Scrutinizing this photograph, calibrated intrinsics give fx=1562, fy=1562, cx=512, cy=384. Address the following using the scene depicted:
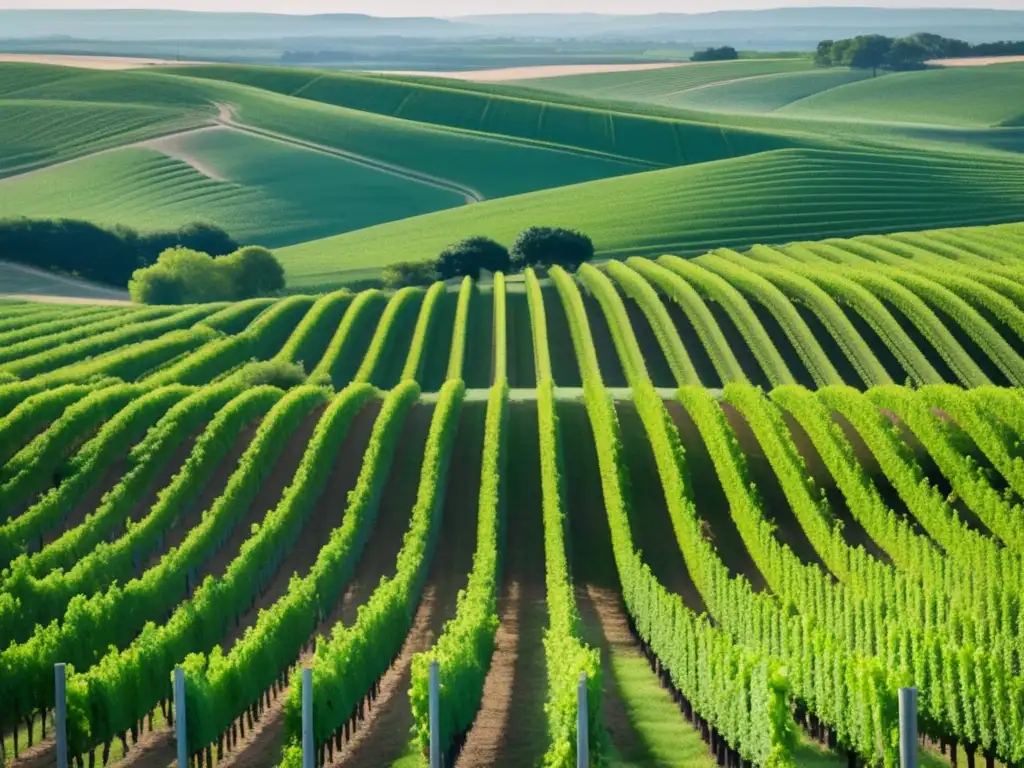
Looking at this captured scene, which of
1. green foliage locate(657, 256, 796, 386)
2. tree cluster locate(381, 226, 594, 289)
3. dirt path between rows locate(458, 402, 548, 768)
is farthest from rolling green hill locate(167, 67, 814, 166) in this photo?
dirt path between rows locate(458, 402, 548, 768)

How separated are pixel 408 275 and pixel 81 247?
94.6 ft

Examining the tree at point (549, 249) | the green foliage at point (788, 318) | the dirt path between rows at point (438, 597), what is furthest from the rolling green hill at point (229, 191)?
the dirt path between rows at point (438, 597)

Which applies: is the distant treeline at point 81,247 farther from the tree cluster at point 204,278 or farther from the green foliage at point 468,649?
the green foliage at point 468,649

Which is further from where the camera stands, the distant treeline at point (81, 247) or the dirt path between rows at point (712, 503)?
the distant treeline at point (81, 247)

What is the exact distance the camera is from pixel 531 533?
4362 cm

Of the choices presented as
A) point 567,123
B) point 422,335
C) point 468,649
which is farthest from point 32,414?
point 567,123

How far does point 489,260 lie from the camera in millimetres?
98438

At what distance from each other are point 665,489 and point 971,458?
27.7 ft

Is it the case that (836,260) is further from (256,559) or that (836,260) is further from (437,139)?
(437,139)

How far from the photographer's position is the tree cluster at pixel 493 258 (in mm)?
97938

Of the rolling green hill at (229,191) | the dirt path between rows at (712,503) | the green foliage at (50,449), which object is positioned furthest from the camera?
the rolling green hill at (229,191)

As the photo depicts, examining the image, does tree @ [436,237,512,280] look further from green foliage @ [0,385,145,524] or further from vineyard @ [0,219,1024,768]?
green foliage @ [0,385,145,524]

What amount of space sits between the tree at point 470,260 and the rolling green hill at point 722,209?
787 centimetres

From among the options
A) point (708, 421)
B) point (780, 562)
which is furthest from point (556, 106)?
point (780, 562)
